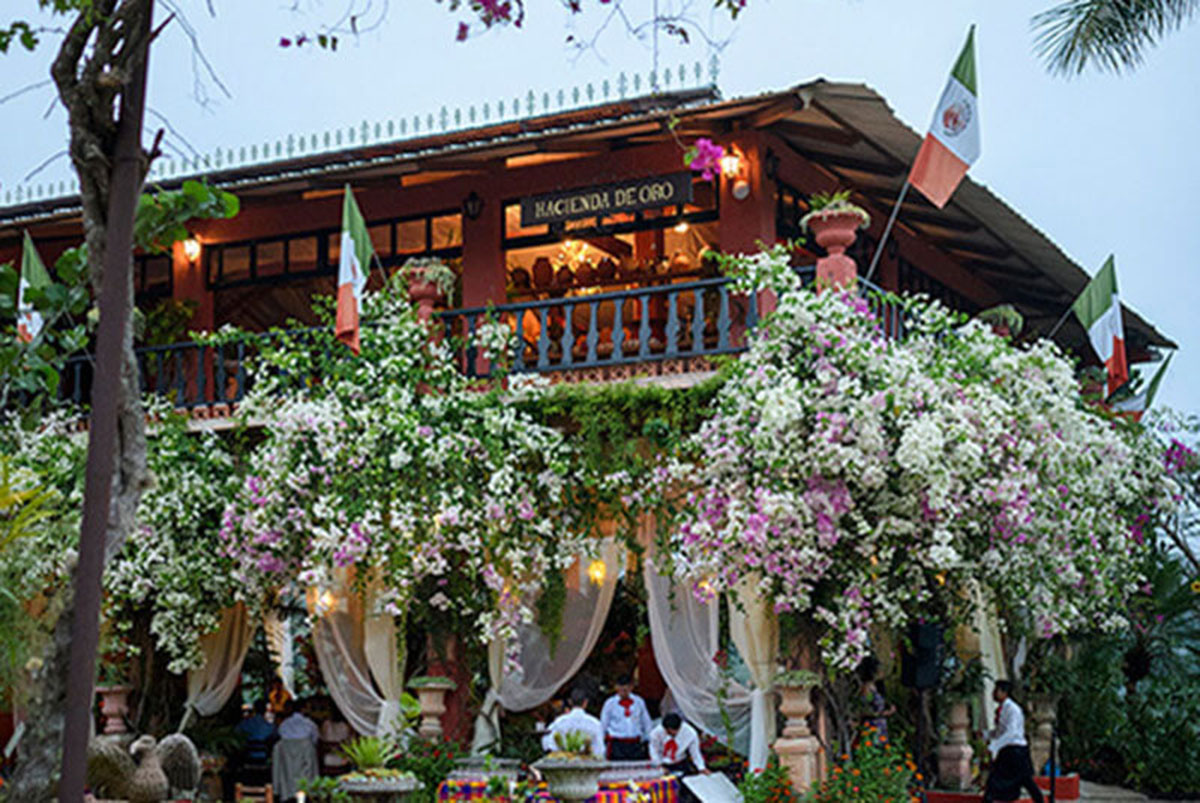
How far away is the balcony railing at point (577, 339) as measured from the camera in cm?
1341

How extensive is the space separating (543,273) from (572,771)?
7.12m

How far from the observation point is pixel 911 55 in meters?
74.1

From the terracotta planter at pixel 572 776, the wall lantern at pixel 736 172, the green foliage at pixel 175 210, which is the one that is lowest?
the terracotta planter at pixel 572 776

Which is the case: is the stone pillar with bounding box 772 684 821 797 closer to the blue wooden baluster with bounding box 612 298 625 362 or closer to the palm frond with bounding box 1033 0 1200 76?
the blue wooden baluster with bounding box 612 298 625 362

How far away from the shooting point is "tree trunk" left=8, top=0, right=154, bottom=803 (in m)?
5.12

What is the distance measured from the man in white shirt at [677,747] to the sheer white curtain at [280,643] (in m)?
4.09

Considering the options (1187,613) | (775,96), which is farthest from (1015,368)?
(1187,613)

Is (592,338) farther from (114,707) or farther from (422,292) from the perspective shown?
(114,707)

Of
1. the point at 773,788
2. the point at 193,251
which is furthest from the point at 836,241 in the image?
the point at 193,251

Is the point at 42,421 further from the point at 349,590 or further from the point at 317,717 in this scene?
the point at 317,717

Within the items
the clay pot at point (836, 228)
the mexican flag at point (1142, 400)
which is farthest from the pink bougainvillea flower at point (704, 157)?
the mexican flag at point (1142, 400)

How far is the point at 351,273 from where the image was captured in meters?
13.6

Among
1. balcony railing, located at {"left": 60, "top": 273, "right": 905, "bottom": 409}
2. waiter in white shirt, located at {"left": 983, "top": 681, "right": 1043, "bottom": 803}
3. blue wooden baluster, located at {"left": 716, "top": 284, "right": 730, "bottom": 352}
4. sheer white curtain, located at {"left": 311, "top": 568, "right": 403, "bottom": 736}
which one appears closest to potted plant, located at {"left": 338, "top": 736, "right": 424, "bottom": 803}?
sheer white curtain, located at {"left": 311, "top": 568, "right": 403, "bottom": 736}

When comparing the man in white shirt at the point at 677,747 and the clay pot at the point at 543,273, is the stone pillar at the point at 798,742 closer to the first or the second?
the man in white shirt at the point at 677,747
